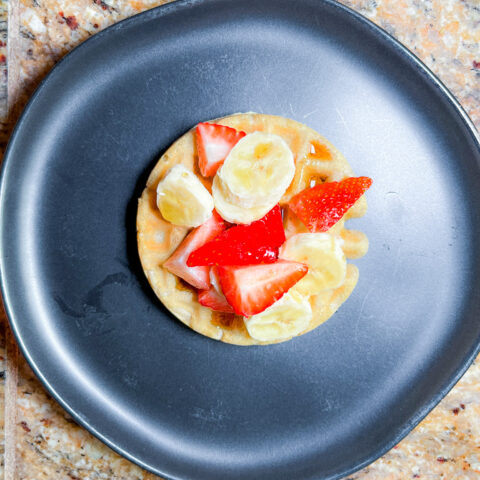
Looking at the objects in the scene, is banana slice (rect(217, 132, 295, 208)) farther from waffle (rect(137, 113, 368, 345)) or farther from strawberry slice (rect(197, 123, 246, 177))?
waffle (rect(137, 113, 368, 345))

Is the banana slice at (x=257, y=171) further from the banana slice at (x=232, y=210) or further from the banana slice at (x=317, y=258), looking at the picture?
the banana slice at (x=317, y=258)

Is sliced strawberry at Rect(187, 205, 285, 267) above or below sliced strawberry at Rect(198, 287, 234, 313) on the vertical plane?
above

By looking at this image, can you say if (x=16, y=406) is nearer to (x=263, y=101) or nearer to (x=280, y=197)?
(x=280, y=197)

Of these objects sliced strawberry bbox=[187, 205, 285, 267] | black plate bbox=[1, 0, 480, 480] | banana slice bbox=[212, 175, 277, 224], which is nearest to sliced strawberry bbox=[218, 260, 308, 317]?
sliced strawberry bbox=[187, 205, 285, 267]

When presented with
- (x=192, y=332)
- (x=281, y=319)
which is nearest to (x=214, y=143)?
(x=281, y=319)

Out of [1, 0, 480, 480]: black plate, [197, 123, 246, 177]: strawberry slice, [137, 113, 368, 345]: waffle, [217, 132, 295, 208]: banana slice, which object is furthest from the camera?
[1, 0, 480, 480]: black plate

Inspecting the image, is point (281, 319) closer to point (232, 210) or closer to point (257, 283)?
point (257, 283)

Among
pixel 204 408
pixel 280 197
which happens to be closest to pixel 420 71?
pixel 280 197
